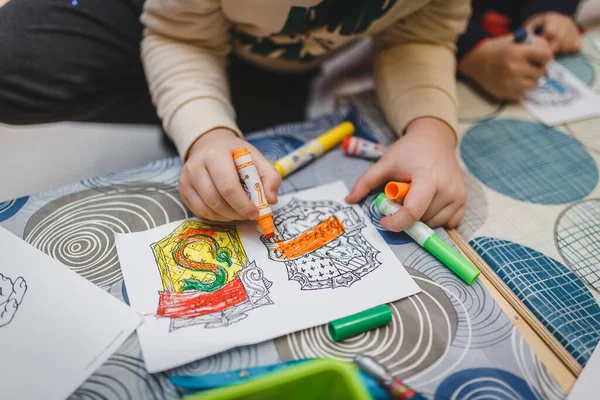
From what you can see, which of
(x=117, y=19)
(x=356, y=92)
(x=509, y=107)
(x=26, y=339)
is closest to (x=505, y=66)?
(x=509, y=107)

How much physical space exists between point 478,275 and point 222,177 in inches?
11.3

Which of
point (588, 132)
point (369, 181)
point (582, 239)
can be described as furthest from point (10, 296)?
point (588, 132)

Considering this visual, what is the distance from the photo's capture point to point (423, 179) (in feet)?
1.55

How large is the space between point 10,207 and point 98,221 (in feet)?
0.36

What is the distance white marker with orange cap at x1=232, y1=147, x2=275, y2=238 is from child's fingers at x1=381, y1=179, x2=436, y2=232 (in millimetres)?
132

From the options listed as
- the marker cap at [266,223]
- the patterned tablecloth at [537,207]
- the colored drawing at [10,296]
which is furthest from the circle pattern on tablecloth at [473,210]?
the colored drawing at [10,296]

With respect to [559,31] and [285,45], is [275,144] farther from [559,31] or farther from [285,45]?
[559,31]

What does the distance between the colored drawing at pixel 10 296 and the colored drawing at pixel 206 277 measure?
13 centimetres

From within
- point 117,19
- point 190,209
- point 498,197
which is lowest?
point 498,197

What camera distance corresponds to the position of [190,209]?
48cm

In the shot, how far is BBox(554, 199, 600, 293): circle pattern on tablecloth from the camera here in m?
0.46

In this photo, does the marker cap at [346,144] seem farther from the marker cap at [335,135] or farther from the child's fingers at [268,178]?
the child's fingers at [268,178]

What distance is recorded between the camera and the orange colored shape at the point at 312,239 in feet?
1.50

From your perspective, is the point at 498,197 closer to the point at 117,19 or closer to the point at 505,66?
the point at 505,66
